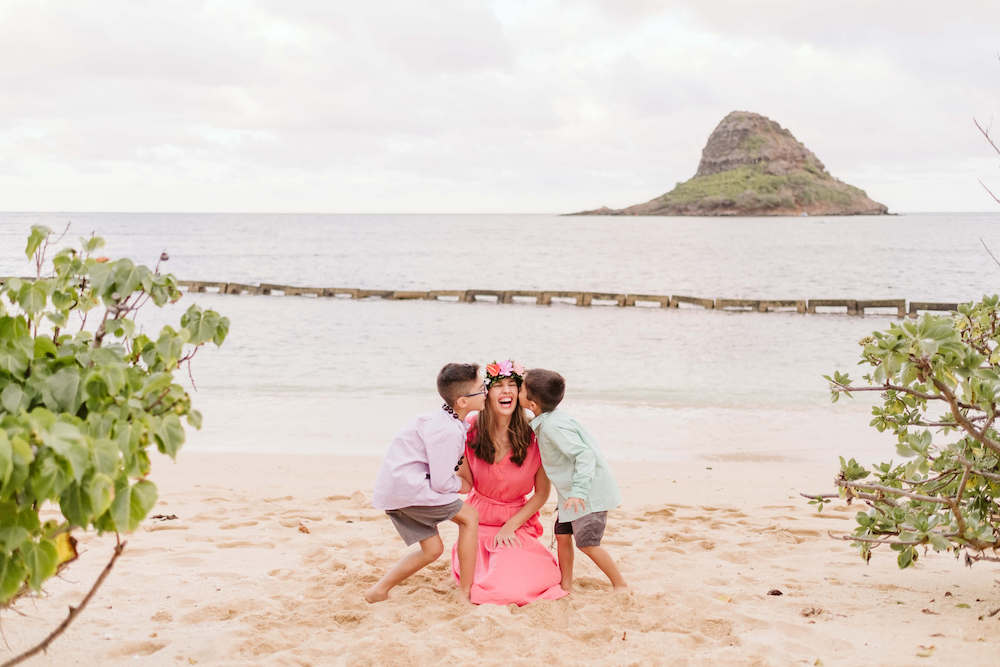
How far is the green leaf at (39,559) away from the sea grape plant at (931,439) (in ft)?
9.14

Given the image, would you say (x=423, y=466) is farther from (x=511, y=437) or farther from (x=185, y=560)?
(x=185, y=560)

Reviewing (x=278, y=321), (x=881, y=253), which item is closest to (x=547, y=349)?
(x=278, y=321)

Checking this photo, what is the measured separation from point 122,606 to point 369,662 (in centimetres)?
150

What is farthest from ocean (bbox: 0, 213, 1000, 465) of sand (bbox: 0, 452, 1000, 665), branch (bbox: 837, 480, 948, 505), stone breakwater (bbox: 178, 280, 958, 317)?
branch (bbox: 837, 480, 948, 505)

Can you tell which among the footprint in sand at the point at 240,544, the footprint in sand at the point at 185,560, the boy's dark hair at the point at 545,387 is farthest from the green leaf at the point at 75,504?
the footprint in sand at the point at 240,544

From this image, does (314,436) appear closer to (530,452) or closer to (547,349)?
(530,452)

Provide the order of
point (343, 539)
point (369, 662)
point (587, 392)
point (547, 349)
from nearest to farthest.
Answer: point (369, 662) → point (343, 539) → point (587, 392) → point (547, 349)

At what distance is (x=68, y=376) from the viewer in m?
2.30

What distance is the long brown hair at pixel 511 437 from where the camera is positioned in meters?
4.56

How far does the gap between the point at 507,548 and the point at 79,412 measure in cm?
260

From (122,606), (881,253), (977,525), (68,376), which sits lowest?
(122,606)

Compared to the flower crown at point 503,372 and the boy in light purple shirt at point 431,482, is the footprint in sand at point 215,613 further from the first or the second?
the flower crown at point 503,372

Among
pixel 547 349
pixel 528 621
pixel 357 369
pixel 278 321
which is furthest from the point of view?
pixel 278 321

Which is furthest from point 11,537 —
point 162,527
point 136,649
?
point 162,527
